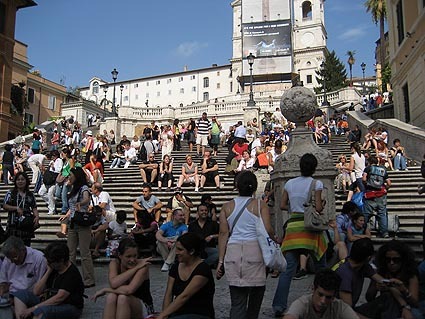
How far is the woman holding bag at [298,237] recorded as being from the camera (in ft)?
16.6

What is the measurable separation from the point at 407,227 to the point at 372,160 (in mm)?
1747

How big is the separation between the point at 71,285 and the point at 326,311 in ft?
9.27

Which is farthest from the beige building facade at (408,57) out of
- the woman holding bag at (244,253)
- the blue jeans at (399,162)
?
the woman holding bag at (244,253)

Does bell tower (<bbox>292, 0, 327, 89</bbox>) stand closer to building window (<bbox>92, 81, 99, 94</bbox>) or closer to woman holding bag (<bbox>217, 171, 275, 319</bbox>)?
building window (<bbox>92, 81, 99, 94</bbox>)

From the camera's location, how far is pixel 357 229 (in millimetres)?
6957

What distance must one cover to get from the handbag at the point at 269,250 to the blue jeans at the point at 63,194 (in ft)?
28.3

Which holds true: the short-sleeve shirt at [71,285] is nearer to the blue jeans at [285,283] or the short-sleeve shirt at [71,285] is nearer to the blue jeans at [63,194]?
the blue jeans at [285,283]

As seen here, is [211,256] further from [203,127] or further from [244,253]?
[203,127]

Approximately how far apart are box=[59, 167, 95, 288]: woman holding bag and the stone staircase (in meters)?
1.96

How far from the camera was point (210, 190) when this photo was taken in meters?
13.4

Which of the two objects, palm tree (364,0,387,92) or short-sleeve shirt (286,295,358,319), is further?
palm tree (364,0,387,92)

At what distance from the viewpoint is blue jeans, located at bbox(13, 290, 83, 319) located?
4797mm

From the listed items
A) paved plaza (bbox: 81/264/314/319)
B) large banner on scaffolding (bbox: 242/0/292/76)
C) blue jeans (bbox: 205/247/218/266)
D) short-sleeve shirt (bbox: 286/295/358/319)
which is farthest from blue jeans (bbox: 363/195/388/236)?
large banner on scaffolding (bbox: 242/0/292/76)

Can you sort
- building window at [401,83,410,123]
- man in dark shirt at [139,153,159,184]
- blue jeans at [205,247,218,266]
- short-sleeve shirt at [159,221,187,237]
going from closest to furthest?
blue jeans at [205,247,218,266]
short-sleeve shirt at [159,221,187,237]
man in dark shirt at [139,153,159,184]
building window at [401,83,410,123]
